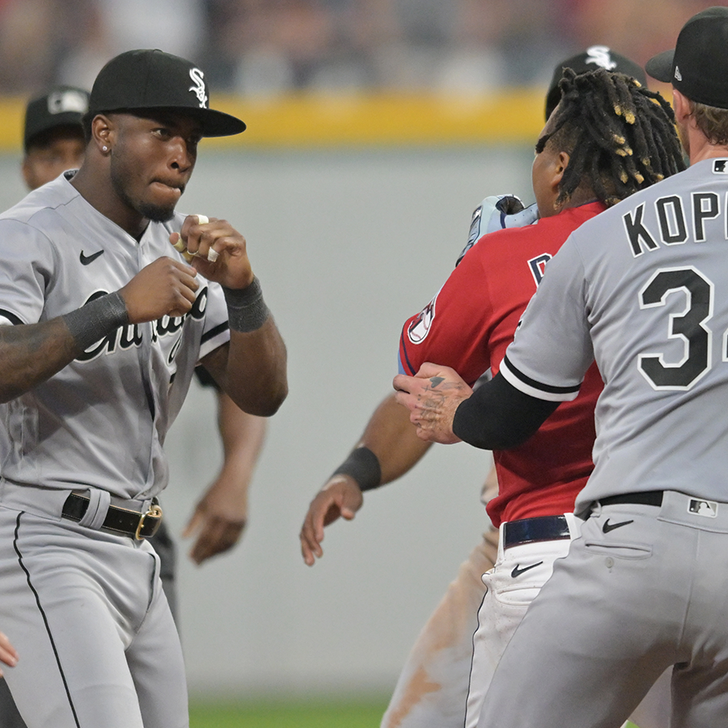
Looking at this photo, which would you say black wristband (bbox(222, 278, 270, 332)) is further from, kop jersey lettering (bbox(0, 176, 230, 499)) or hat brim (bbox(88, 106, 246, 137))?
hat brim (bbox(88, 106, 246, 137))

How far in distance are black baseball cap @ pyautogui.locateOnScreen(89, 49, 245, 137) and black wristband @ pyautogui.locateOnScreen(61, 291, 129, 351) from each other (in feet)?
2.10

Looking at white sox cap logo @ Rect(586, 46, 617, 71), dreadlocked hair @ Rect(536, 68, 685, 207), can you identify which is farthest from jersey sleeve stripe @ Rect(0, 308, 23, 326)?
white sox cap logo @ Rect(586, 46, 617, 71)

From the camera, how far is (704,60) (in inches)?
98.0

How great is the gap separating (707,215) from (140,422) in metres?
1.70

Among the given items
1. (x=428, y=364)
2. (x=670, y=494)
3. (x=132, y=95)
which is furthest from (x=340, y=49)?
(x=670, y=494)

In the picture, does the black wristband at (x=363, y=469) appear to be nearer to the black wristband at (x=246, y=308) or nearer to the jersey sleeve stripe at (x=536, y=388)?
the black wristband at (x=246, y=308)

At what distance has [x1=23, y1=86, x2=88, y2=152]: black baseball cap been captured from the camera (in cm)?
476

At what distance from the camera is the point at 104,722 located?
2795 millimetres

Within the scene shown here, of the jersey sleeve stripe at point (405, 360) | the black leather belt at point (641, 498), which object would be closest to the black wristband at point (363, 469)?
→ the jersey sleeve stripe at point (405, 360)

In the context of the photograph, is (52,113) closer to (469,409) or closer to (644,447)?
(469,409)

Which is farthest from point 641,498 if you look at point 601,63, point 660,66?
point 601,63

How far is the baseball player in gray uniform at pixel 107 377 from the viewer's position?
2.88 m

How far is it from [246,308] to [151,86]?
0.67 meters

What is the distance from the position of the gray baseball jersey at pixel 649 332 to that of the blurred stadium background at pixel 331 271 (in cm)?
522
